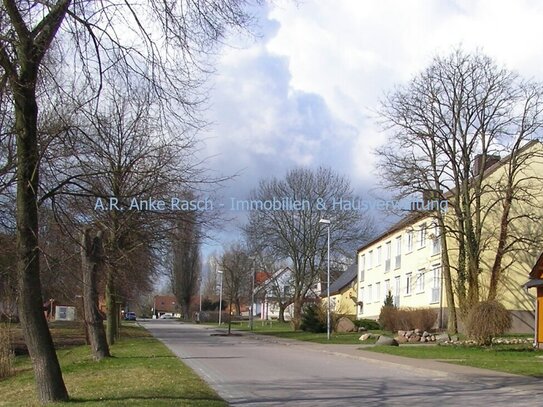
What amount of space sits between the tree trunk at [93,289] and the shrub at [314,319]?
26.1m

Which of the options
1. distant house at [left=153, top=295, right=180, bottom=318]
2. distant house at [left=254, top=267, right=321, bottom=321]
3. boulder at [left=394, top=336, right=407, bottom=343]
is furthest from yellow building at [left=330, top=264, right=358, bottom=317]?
distant house at [left=153, top=295, right=180, bottom=318]

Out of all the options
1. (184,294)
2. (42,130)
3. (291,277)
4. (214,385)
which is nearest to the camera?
(42,130)

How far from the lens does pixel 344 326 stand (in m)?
47.3

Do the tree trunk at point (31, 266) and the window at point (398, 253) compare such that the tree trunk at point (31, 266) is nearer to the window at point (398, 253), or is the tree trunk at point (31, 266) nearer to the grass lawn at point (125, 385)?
the grass lawn at point (125, 385)

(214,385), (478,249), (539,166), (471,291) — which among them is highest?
(539,166)

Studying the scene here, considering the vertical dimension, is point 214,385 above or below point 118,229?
below

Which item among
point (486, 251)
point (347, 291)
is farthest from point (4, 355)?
point (347, 291)

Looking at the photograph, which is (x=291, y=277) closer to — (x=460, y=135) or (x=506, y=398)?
(x=460, y=135)

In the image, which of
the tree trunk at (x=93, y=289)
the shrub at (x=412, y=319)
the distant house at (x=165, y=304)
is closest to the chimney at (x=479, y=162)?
the shrub at (x=412, y=319)

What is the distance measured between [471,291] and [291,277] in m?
27.6

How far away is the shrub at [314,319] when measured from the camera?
45.4 metres

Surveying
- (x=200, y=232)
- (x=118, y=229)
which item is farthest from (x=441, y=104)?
(x=118, y=229)

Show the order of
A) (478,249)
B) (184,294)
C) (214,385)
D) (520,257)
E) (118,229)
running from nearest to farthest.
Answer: (214,385) → (118,229) → (478,249) → (520,257) → (184,294)

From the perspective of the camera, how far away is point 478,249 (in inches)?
1353
